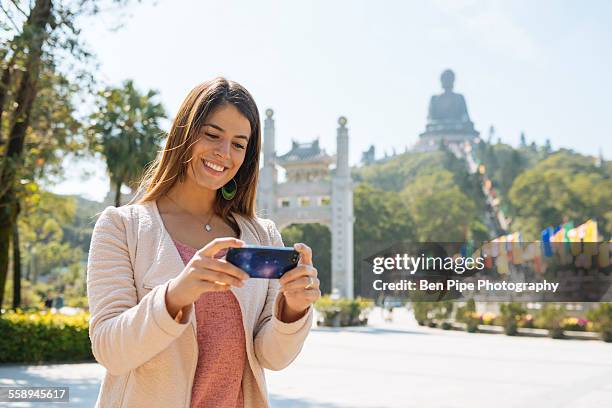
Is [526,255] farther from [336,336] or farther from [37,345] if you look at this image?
[37,345]

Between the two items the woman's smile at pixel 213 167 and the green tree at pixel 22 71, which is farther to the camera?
the green tree at pixel 22 71

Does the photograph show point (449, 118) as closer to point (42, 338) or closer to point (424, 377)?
point (424, 377)

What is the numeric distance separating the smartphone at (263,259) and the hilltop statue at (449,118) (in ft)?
→ 360

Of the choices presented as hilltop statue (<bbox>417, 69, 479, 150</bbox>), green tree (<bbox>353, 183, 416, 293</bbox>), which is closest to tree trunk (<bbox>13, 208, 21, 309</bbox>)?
green tree (<bbox>353, 183, 416, 293</bbox>)

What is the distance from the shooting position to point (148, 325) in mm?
1236

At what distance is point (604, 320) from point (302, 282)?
61.1 ft

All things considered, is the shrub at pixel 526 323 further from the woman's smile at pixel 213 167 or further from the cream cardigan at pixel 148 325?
the woman's smile at pixel 213 167

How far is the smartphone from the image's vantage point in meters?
1.24

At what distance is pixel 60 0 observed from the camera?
894cm

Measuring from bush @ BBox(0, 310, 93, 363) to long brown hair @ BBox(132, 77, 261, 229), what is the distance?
9.71 metres

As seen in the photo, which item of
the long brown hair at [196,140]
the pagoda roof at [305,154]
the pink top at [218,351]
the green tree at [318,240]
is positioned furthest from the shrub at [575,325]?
the green tree at [318,240]

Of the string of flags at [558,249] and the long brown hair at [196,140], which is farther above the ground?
the string of flags at [558,249]

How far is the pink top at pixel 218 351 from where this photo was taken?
1.41 metres

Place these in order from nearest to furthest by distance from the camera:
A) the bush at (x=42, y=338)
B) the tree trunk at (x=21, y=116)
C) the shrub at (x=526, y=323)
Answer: the tree trunk at (x=21, y=116), the bush at (x=42, y=338), the shrub at (x=526, y=323)
